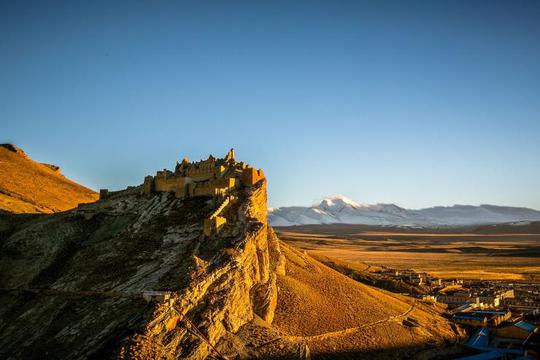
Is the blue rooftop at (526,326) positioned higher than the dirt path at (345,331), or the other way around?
the dirt path at (345,331)

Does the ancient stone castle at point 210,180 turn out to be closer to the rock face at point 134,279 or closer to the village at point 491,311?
the rock face at point 134,279

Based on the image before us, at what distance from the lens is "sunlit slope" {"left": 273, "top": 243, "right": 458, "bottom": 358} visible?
104 feet

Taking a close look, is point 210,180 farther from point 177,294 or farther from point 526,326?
point 526,326

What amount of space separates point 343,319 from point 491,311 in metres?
27.0

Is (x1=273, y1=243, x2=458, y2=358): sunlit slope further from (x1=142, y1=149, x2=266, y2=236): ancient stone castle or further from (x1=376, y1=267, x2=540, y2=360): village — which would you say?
(x1=142, y1=149, x2=266, y2=236): ancient stone castle

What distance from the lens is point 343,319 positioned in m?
34.9

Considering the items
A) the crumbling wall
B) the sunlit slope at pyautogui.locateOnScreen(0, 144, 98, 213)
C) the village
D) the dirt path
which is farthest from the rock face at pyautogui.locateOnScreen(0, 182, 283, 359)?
the sunlit slope at pyautogui.locateOnScreen(0, 144, 98, 213)

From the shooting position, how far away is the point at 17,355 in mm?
26062

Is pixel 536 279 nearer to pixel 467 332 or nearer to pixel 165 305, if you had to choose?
pixel 467 332

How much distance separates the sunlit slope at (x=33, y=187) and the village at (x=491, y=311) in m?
48.2

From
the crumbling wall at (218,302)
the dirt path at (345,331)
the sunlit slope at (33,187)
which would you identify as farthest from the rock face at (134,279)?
the sunlit slope at (33,187)

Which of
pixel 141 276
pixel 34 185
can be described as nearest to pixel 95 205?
pixel 141 276

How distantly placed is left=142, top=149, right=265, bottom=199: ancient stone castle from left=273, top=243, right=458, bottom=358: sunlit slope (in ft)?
25.9

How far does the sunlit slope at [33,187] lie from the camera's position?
66.3 metres
